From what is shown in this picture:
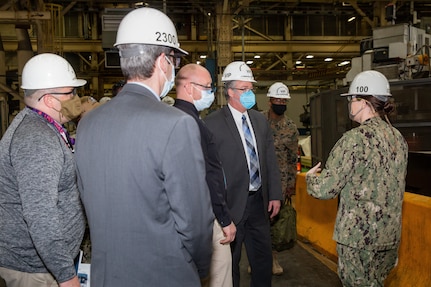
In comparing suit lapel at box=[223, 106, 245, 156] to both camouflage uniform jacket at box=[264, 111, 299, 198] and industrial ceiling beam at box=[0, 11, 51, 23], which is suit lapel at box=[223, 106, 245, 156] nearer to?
camouflage uniform jacket at box=[264, 111, 299, 198]

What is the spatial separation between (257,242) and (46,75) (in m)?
2.29

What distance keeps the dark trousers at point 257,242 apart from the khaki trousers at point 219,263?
63cm

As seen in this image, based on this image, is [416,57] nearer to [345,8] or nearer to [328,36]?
[345,8]

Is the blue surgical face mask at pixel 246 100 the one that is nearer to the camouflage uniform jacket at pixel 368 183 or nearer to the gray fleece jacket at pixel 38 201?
the camouflage uniform jacket at pixel 368 183

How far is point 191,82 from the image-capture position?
2914 millimetres

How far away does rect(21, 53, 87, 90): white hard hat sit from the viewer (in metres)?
2.33

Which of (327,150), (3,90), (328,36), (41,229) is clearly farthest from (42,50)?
(328,36)

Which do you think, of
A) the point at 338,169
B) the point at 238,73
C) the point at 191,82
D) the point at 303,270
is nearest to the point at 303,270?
the point at 303,270

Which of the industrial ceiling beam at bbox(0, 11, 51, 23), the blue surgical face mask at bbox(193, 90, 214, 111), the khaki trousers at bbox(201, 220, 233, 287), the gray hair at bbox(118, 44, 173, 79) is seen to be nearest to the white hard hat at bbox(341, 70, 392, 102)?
the blue surgical face mask at bbox(193, 90, 214, 111)

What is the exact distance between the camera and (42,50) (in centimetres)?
984

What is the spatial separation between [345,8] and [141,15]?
14944 mm

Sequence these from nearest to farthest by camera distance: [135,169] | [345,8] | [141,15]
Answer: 1. [135,169]
2. [141,15]
3. [345,8]

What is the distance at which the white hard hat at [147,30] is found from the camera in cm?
178

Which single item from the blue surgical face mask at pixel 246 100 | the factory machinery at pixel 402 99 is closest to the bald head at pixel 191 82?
Answer: the blue surgical face mask at pixel 246 100
